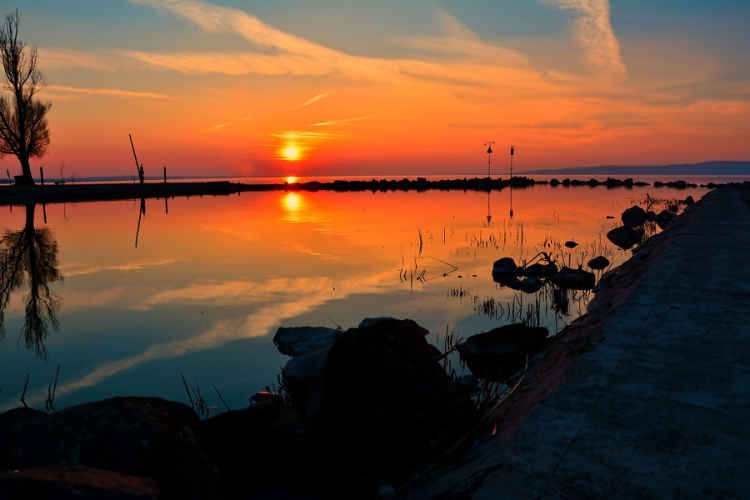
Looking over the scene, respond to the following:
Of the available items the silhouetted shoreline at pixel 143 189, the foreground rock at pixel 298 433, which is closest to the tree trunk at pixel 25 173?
the silhouetted shoreline at pixel 143 189

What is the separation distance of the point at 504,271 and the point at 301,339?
7.96 metres

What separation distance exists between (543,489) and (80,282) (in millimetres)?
14679

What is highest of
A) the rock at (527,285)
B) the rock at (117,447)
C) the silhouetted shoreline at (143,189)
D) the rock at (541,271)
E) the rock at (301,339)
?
the silhouetted shoreline at (143,189)

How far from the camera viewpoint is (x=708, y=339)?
4.92 metres

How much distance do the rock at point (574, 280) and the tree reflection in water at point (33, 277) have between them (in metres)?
11.5

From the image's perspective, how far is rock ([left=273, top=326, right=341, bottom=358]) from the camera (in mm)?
8422

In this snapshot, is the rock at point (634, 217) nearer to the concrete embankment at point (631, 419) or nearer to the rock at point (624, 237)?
the rock at point (624, 237)

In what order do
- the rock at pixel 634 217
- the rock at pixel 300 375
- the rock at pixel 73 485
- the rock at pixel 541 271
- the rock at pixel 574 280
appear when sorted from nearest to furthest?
the rock at pixel 73 485, the rock at pixel 300 375, the rock at pixel 574 280, the rock at pixel 541 271, the rock at pixel 634 217

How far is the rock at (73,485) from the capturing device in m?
2.09

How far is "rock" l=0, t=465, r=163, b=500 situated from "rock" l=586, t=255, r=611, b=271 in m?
15.9

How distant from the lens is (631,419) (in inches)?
132

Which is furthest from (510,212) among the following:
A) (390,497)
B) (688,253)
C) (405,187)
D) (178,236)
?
(405,187)

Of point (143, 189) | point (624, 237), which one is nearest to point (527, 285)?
point (624, 237)

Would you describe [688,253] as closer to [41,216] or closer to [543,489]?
[543,489]
